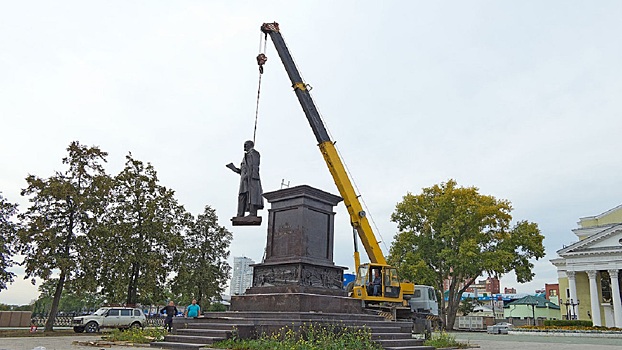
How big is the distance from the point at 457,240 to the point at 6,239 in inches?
1141

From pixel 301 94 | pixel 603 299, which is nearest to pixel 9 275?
pixel 301 94

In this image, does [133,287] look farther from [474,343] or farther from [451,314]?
[451,314]

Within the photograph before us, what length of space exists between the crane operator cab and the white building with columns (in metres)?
25.8

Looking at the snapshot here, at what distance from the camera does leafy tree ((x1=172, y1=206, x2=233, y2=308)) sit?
112ft

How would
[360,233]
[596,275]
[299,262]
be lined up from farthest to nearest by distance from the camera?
[596,275]
[360,233]
[299,262]

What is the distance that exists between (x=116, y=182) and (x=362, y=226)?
14.8 meters

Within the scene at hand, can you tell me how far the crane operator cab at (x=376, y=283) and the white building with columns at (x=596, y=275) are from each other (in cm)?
2584

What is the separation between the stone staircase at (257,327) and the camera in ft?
37.4

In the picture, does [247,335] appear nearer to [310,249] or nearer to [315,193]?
[310,249]

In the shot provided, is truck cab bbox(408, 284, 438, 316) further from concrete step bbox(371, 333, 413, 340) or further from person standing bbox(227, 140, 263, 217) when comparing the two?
person standing bbox(227, 140, 263, 217)

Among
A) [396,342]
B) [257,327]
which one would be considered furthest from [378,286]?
[257,327]

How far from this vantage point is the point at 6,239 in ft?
80.7

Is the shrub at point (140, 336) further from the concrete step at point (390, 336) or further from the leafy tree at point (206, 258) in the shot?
the leafy tree at point (206, 258)

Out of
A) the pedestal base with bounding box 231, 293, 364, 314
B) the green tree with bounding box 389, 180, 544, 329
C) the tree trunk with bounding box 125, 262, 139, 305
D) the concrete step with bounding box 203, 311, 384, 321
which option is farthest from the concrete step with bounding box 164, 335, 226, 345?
the green tree with bounding box 389, 180, 544, 329
